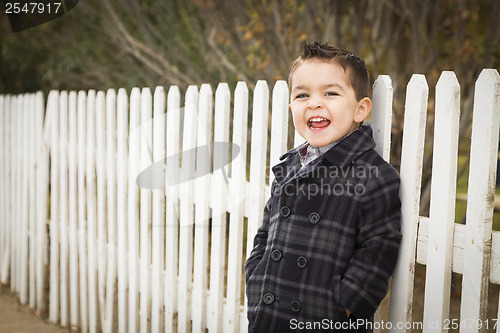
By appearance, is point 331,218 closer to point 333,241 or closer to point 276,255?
point 333,241

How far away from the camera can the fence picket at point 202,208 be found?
297cm

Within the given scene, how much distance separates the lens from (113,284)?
3.85 m

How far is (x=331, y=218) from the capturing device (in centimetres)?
183

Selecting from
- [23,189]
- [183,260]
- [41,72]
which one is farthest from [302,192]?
[41,72]

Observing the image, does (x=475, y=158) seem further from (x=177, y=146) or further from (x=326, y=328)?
(x=177, y=146)

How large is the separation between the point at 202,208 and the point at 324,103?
1.39 meters

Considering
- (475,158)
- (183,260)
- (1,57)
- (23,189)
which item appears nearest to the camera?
(475,158)

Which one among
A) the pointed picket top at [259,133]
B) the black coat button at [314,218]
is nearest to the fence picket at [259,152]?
the pointed picket top at [259,133]

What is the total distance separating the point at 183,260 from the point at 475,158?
1.95 metres

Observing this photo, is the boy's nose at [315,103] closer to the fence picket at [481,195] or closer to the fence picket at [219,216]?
the fence picket at [481,195]

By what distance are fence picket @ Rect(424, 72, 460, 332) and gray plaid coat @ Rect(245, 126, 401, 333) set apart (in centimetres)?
14

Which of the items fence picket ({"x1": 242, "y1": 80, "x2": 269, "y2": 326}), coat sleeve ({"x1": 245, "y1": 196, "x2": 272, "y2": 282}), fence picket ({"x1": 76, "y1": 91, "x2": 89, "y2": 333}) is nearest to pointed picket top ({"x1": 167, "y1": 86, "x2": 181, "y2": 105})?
fence picket ({"x1": 242, "y1": 80, "x2": 269, "y2": 326})

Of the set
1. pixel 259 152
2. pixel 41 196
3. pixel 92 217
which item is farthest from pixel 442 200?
pixel 41 196

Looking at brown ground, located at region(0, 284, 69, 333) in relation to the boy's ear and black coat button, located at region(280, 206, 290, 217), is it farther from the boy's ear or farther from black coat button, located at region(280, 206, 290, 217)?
the boy's ear
